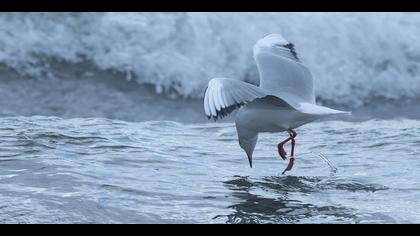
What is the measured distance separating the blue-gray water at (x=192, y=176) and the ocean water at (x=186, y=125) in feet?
0.05

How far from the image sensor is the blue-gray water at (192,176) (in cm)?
457

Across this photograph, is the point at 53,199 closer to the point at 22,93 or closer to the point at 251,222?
the point at 251,222

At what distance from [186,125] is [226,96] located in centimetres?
290

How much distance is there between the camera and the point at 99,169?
18.0ft

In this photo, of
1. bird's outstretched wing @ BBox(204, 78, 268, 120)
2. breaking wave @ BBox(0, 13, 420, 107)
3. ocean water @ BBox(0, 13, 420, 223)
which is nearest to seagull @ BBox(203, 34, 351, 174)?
bird's outstretched wing @ BBox(204, 78, 268, 120)

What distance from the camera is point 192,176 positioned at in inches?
217

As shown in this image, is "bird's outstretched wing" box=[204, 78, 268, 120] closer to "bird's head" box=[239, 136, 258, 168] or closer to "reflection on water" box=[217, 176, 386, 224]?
"reflection on water" box=[217, 176, 386, 224]

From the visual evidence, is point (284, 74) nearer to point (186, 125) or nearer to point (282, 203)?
point (282, 203)

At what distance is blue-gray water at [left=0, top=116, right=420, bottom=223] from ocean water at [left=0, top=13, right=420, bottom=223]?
0.02m

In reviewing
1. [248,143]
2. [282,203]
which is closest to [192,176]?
[248,143]

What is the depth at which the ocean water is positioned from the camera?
4773 mm

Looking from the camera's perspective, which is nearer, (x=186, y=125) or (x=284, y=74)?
(x=284, y=74)
